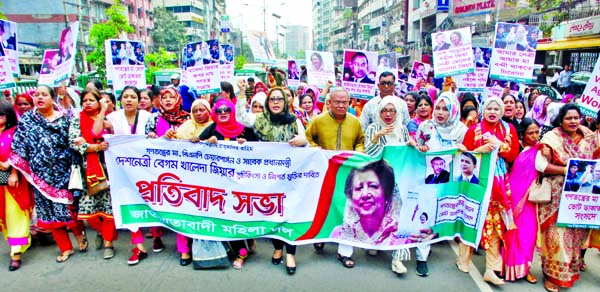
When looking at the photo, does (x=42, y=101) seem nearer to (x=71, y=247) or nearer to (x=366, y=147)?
(x=71, y=247)

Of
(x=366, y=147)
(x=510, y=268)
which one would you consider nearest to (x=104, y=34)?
(x=366, y=147)

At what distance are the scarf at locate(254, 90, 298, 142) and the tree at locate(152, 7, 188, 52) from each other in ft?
171

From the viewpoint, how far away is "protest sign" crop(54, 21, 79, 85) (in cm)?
593

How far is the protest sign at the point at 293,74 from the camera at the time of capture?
10.3 meters

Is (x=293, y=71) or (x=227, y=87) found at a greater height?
(x=293, y=71)

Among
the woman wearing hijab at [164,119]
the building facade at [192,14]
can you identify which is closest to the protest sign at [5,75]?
the woman wearing hijab at [164,119]

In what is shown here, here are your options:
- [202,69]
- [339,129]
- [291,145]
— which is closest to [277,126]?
[291,145]

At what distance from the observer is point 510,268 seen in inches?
144

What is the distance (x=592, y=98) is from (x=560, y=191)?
125 centimetres

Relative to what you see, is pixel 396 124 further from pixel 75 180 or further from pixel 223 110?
pixel 75 180

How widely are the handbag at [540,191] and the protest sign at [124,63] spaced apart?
19.0 feet

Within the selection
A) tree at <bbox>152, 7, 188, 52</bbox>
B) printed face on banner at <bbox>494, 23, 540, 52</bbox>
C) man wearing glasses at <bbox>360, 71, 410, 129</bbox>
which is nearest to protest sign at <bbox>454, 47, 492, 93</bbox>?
printed face on banner at <bbox>494, 23, 540, 52</bbox>

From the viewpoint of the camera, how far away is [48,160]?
4.02 metres

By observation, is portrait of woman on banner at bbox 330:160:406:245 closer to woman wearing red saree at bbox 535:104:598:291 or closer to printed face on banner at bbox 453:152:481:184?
printed face on banner at bbox 453:152:481:184
